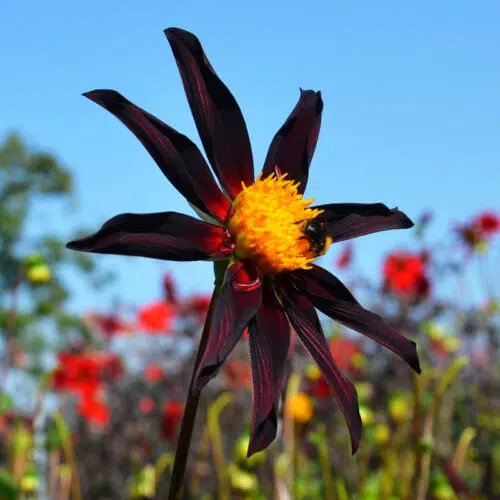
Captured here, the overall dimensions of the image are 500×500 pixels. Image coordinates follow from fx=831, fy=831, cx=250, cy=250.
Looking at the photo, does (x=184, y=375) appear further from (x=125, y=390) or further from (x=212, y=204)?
(x=212, y=204)

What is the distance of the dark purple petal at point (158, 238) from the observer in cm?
93

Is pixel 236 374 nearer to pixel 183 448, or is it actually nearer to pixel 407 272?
pixel 407 272

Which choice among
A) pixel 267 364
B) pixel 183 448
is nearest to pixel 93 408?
pixel 267 364

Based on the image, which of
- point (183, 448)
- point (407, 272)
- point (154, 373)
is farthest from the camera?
point (154, 373)

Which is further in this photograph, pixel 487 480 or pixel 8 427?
pixel 8 427

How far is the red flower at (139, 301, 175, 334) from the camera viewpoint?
466 cm

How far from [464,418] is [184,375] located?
61.3 inches

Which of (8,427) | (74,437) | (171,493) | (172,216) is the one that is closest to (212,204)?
(172,216)

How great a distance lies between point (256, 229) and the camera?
1.11 m

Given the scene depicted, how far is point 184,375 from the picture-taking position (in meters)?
4.63

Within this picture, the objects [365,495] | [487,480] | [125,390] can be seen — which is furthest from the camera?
[125,390]

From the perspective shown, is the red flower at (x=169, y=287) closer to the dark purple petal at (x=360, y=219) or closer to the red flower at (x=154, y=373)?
the red flower at (x=154, y=373)

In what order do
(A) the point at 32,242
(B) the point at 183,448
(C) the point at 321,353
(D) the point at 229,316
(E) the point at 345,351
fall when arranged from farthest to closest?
1. (A) the point at 32,242
2. (E) the point at 345,351
3. (C) the point at 321,353
4. (D) the point at 229,316
5. (B) the point at 183,448

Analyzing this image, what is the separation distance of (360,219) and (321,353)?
0.79 feet
